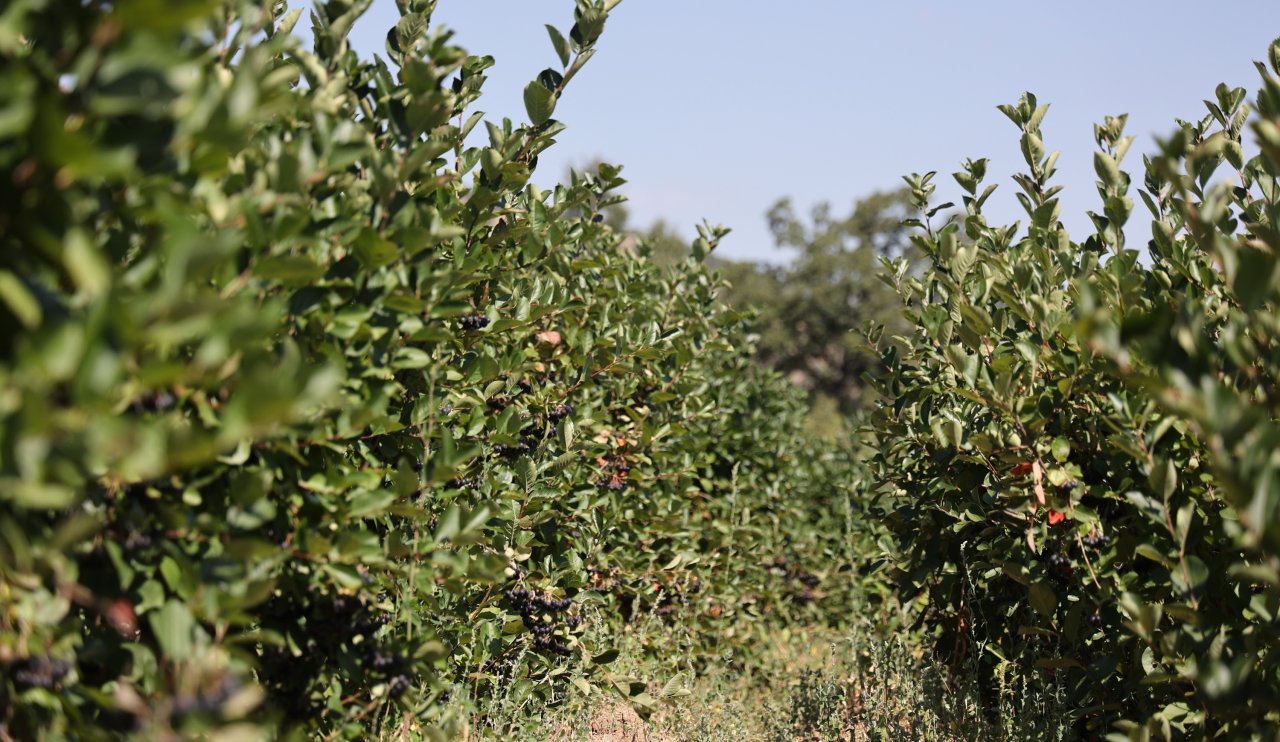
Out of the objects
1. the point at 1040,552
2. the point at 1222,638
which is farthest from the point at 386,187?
the point at 1040,552

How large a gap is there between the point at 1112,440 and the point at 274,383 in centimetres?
209

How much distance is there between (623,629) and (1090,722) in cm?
250

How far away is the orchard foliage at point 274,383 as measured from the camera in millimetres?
1350

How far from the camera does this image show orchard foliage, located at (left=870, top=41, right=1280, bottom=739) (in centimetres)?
200

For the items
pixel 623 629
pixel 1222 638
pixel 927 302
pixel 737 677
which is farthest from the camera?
pixel 737 677

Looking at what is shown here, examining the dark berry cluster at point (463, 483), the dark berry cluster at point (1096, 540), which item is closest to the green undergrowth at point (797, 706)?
the dark berry cluster at point (1096, 540)

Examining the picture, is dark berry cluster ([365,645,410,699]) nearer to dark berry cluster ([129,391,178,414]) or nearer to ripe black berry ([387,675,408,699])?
ripe black berry ([387,675,408,699])

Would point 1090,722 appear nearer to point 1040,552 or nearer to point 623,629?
point 1040,552

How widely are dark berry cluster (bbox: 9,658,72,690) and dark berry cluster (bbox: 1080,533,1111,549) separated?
280cm

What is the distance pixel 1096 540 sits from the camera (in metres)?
2.94

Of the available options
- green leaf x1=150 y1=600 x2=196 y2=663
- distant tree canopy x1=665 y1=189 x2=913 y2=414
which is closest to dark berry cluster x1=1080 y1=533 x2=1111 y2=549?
green leaf x1=150 y1=600 x2=196 y2=663

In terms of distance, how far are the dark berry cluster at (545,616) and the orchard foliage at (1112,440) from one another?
1.52 metres

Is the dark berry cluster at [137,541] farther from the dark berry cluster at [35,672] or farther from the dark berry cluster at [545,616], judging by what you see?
the dark berry cluster at [545,616]

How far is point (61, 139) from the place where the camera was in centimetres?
128
